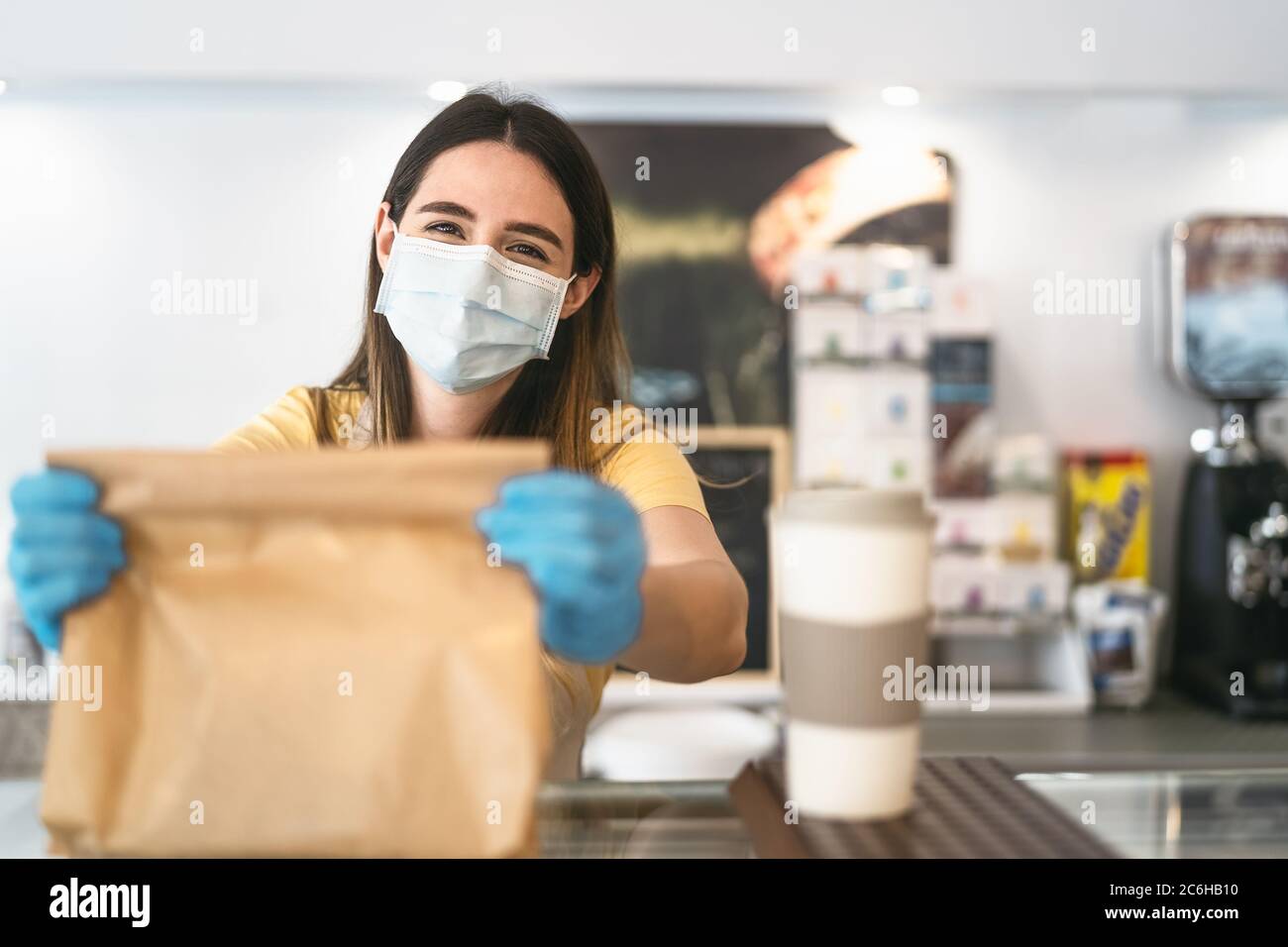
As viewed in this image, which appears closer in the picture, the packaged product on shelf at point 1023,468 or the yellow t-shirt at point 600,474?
the yellow t-shirt at point 600,474

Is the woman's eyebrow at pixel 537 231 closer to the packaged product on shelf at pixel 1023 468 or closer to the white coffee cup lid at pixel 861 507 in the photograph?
the white coffee cup lid at pixel 861 507

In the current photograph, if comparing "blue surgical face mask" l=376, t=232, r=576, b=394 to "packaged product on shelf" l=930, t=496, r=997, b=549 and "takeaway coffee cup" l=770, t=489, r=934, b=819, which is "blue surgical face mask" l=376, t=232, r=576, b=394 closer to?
"takeaway coffee cup" l=770, t=489, r=934, b=819

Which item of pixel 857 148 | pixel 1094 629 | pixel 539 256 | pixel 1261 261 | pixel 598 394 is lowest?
pixel 1094 629

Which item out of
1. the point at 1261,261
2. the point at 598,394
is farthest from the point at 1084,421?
the point at 598,394

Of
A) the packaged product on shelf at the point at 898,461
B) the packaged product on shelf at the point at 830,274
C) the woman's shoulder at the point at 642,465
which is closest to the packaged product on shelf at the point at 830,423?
the packaged product on shelf at the point at 898,461

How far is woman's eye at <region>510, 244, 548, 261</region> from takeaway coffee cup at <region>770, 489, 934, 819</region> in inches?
24.8

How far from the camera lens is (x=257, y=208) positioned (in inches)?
130

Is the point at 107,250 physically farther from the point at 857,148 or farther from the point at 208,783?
the point at 208,783

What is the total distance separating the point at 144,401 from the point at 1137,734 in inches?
121

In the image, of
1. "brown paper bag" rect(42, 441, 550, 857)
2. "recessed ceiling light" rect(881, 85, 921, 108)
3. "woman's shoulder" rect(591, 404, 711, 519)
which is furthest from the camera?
"recessed ceiling light" rect(881, 85, 921, 108)

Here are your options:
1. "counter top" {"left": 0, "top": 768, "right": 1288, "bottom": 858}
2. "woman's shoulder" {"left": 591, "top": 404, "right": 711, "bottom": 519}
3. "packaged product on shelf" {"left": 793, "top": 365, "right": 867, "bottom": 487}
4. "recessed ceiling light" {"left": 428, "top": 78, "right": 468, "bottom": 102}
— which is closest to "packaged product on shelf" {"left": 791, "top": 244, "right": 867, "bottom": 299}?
"packaged product on shelf" {"left": 793, "top": 365, "right": 867, "bottom": 487}

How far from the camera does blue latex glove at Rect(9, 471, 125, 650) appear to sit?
1.95 ft

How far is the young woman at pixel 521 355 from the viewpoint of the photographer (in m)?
1.04

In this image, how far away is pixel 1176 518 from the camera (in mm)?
3543
